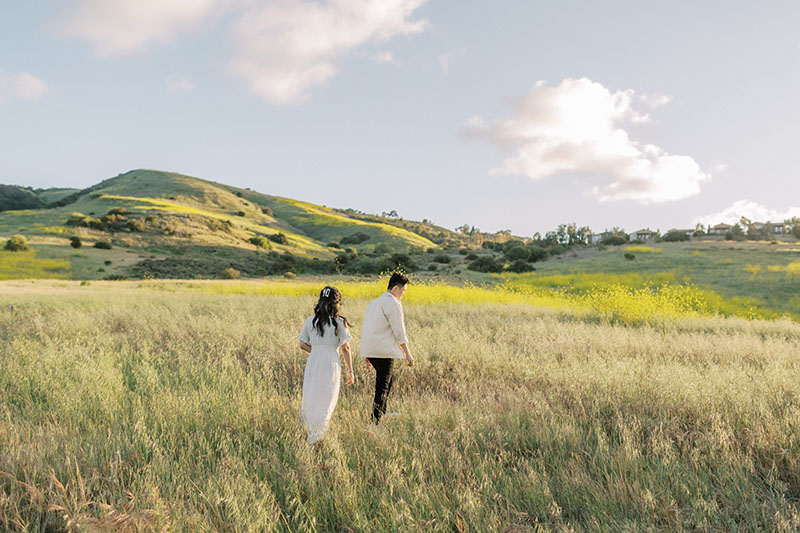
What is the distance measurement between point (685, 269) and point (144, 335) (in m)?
39.1

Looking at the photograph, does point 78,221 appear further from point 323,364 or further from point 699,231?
point 699,231

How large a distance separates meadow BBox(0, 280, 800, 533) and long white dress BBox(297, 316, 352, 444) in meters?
0.18

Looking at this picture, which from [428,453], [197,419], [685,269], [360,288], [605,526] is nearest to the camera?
[605,526]

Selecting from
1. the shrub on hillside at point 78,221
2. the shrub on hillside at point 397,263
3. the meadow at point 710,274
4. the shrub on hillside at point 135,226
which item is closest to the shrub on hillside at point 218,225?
the shrub on hillside at point 135,226

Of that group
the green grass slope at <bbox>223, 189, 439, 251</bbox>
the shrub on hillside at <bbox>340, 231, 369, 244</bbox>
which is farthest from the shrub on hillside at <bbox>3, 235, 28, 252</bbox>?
the shrub on hillside at <bbox>340, 231, 369, 244</bbox>

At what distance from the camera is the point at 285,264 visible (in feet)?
169

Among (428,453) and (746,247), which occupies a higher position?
(746,247)

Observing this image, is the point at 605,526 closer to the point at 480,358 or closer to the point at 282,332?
the point at 480,358

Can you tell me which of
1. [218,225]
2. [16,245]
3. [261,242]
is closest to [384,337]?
[16,245]

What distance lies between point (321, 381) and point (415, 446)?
115cm

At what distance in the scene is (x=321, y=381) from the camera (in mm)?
4234

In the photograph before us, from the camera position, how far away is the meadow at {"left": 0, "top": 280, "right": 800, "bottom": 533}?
9.41ft

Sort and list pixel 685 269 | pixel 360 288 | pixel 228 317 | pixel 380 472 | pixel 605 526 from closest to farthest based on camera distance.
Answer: pixel 605 526, pixel 380 472, pixel 228 317, pixel 360 288, pixel 685 269

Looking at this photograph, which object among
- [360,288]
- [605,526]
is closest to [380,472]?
[605,526]
